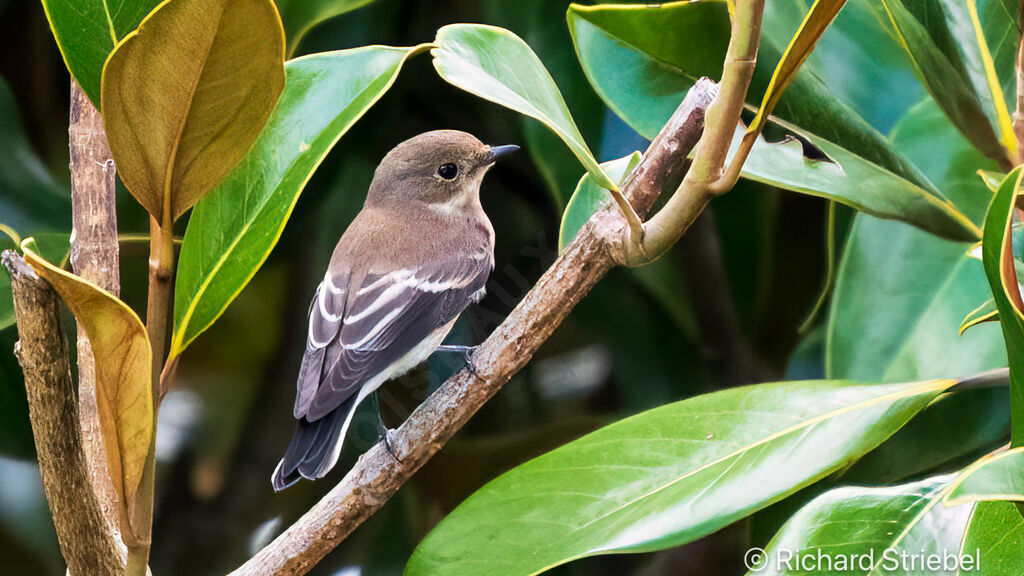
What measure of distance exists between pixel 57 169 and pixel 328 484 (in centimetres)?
36

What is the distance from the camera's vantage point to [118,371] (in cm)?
35

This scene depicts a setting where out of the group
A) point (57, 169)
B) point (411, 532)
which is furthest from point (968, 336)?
point (57, 169)

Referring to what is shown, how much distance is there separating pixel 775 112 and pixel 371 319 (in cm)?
33

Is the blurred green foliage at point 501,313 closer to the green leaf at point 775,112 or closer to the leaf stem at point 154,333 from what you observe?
the green leaf at point 775,112

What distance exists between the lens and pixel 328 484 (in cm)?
69

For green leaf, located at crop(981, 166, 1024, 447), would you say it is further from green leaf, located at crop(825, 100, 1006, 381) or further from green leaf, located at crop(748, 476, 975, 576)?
green leaf, located at crop(825, 100, 1006, 381)

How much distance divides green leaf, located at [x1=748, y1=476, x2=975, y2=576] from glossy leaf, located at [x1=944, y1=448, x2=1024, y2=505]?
75mm

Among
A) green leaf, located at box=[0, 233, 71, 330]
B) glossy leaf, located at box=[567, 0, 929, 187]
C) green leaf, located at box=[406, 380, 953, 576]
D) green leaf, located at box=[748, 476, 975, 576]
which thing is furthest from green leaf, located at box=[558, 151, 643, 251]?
green leaf, located at box=[0, 233, 71, 330]

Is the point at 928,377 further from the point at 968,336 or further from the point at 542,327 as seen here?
the point at 542,327

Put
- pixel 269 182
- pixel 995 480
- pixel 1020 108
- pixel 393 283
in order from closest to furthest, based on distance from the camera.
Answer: pixel 995 480, pixel 269 182, pixel 1020 108, pixel 393 283

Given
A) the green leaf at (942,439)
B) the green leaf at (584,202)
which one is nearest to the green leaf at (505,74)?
the green leaf at (584,202)

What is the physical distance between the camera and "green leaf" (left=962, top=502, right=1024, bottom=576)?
1.39 ft

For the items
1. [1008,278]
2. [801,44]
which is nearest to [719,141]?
[801,44]

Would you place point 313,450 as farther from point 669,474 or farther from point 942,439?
point 942,439
